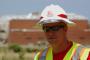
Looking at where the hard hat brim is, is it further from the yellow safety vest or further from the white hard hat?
the yellow safety vest

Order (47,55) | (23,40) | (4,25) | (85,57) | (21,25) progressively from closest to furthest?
(85,57)
(47,55)
(23,40)
(21,25)
(4,25)

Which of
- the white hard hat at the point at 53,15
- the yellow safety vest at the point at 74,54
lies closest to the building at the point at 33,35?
the yellow safety vest at the point at 74,54

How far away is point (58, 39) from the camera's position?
3.70 m

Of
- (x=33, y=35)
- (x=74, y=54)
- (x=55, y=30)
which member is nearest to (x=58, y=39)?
(x=55, y=30)

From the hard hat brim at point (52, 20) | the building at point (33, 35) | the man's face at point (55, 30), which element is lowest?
the building at point (33, 35)

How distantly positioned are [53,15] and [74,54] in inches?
14.6

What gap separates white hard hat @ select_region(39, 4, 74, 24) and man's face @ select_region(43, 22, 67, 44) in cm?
10

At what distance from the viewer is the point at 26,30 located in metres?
65.3

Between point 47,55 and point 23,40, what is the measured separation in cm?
5874

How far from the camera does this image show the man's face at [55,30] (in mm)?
3697

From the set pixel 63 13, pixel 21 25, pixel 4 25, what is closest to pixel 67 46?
pixel 63 13

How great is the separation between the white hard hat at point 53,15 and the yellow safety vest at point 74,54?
235 mm

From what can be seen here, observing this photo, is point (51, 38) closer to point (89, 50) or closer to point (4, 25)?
point (89, 50)

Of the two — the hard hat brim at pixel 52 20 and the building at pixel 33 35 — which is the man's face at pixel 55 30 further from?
the building at pixel 33 35
